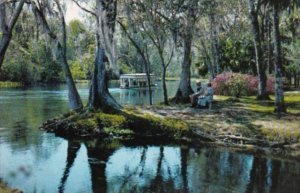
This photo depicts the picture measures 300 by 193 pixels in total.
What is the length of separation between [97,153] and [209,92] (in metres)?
9.18

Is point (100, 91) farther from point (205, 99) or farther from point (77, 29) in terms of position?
point (77, 29)

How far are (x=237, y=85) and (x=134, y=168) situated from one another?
22989 millimetres

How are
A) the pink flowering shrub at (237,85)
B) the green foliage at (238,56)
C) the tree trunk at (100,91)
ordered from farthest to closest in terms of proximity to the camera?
1. the green foliage at (238,56)
2. the pink flowering shrub at (237,85)
3. the tree trunk at (100,91)

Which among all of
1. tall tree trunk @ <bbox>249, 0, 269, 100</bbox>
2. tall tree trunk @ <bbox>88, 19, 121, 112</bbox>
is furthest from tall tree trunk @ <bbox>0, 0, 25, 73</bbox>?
tall tree trunk @ <bbox>249, 0, 269, 100</bbox>

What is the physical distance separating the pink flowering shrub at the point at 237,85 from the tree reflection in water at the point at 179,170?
734 inches

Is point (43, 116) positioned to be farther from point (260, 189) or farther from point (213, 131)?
point (260, 189)

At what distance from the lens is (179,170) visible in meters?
15.8

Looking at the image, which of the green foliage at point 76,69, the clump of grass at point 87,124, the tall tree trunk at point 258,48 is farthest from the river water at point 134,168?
the green foliage at point 76,69

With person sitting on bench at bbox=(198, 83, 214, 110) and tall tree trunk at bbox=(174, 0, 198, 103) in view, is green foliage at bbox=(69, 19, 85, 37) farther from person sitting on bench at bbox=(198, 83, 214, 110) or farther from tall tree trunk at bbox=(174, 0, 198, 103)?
person sitting on bench at bbox=(198, 83, 214, 110)

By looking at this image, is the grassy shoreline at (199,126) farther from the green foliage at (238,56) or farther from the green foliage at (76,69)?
the green foliage at (76,69)

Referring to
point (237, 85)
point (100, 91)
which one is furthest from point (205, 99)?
point (237, 85)

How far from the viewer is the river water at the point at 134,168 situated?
13672 mm

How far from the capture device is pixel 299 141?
19297 mm

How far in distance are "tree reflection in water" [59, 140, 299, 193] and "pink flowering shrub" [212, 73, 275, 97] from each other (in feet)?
61.1
